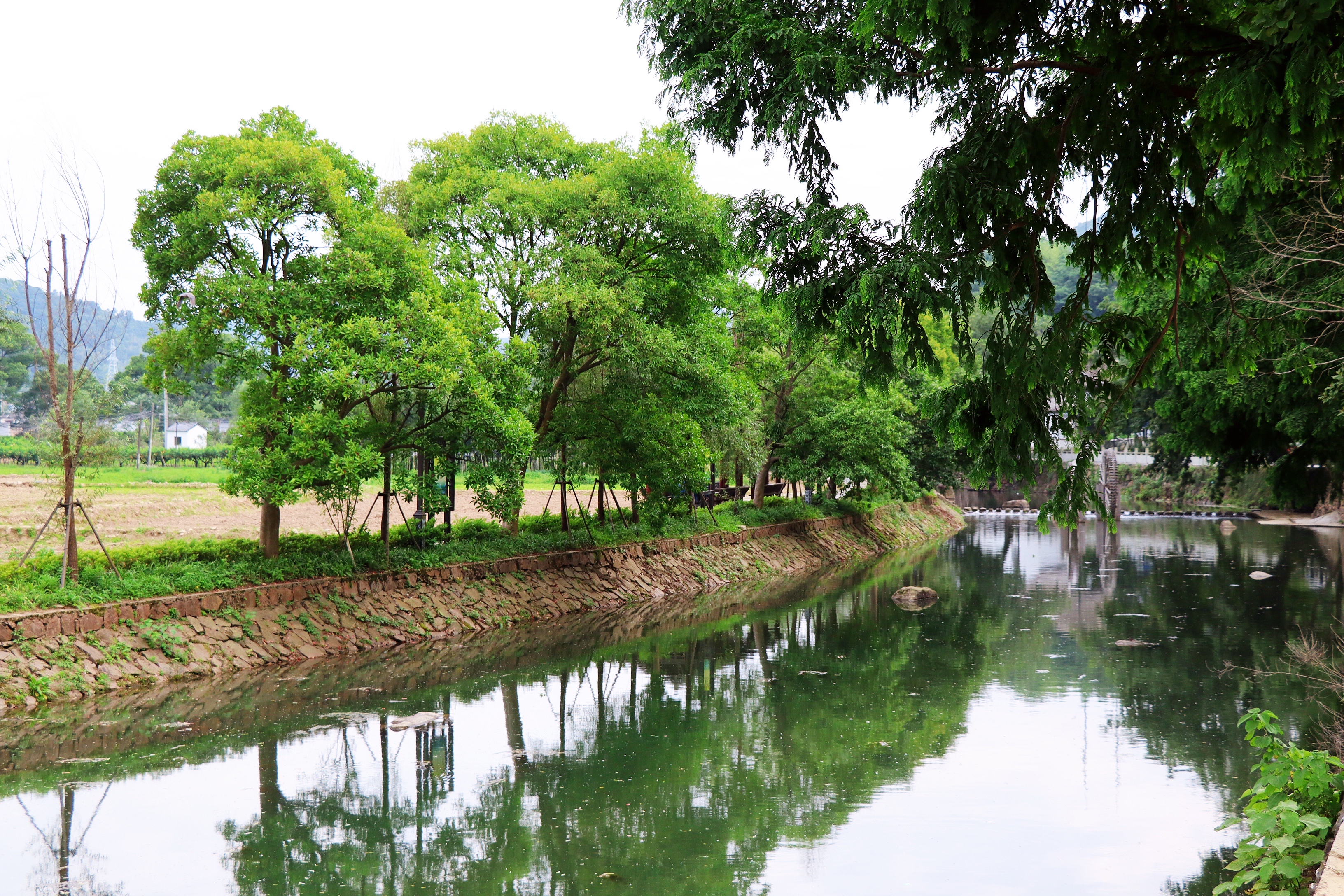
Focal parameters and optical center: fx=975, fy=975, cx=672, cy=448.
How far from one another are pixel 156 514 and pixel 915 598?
16.9 meters

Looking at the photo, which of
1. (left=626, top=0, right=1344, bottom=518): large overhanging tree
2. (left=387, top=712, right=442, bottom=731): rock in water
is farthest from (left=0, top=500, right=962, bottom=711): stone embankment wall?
(left=626, top=0, right=1344, bottom=518): large overhanging tree

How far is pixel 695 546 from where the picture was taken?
22672 millimetres

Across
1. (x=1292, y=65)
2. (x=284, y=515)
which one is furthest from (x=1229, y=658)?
(x=284, y=515)

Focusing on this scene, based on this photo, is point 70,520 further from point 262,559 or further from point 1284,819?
point 1284,819

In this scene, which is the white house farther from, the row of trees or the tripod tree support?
the tripod tree support

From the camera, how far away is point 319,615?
43.1 ft

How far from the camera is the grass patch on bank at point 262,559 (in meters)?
10.8

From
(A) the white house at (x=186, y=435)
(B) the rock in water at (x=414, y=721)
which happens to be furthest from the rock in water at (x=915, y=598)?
(A) the white house at (x=186, y=435)

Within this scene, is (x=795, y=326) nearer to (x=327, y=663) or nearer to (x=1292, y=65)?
(x=1292, y=65)

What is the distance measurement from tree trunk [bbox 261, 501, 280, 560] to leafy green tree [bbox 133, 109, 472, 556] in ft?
0.90

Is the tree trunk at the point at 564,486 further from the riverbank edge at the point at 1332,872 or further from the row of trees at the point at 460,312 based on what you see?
the riverbank edge at the point at 1332,872

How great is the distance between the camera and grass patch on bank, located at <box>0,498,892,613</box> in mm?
Answer: 10773

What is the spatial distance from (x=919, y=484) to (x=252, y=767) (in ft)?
85.2

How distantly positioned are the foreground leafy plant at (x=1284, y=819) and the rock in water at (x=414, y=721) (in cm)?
729
